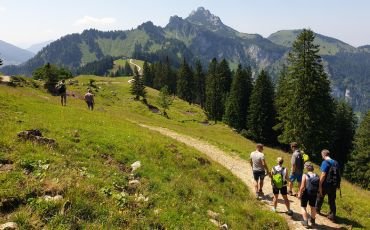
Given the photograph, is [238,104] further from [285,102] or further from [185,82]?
[185,82]

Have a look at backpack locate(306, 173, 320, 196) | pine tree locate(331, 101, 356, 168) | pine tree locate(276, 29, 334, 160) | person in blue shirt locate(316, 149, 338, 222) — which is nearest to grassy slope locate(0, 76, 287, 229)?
backpack locate(306, 173, 320, 196)

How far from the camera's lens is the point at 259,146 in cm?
1833

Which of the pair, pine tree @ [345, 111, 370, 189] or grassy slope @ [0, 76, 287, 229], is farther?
pine tree @ [345, 111, 370, 189]

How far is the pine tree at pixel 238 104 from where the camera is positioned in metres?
84.7

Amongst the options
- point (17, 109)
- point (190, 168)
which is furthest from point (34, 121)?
point (190, 168)

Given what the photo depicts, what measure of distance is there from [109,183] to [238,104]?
7407cm

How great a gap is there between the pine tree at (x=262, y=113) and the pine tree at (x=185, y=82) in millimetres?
45179

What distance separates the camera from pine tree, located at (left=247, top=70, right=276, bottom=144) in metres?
75.6

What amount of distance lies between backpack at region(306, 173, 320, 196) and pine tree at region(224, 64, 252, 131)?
68.3 metres

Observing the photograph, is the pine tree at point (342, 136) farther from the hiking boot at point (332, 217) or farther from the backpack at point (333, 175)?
the backpack at point (333, 175)

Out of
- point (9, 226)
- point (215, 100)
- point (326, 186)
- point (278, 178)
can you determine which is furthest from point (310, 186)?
point (215, 100)

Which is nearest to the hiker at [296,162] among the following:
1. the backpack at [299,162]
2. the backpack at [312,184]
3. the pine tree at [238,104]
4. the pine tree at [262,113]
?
the backpack at [299,162]

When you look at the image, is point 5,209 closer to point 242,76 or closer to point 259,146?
point 259,146

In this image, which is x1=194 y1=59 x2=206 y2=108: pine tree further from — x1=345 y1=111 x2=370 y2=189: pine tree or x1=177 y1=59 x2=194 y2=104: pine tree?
x1=345 y1=111 x2=370 y2=189: pine tree
